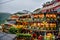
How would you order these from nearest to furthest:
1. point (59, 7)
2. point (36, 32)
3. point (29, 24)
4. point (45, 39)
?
point (45, 39), point (59, 7), point (36, 32), point (29, 24)

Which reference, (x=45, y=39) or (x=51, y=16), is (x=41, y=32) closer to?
(x=51, y=16)

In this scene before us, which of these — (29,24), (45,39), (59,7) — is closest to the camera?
(45,39)

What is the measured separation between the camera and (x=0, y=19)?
49406 millimetres

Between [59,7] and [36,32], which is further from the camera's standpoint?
[36,32]

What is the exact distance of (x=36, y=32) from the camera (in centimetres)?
2892

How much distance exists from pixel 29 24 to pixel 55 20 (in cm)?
468

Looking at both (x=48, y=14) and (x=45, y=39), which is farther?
(x=48, y=14)

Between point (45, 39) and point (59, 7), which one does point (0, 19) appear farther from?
point (45, 39)

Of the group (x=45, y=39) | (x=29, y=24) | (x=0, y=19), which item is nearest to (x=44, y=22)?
(x=29, y=24)

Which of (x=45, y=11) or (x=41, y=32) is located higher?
(x=45, y=11)

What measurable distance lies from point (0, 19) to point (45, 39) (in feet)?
93.0

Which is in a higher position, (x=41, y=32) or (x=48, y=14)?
(x=48, y=14)

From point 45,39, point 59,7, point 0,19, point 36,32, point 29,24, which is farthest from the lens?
point 0,19

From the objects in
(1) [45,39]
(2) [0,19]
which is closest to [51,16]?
(1) [45,39]
